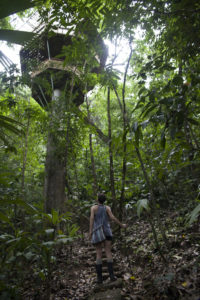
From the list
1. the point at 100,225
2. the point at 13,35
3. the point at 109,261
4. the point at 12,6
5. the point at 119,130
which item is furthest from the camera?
the point at 119,130

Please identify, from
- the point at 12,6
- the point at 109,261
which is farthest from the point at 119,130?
the point at 12,6

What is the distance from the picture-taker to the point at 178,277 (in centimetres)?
256

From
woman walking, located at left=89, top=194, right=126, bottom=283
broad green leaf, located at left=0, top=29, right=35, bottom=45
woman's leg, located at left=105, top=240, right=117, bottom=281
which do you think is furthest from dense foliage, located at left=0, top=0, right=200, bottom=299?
woman's leg, located at left=105, top=240, right=117, bottom=281

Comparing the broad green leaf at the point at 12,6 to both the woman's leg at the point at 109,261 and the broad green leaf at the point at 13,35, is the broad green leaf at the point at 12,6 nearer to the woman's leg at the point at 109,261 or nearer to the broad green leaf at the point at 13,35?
the broad green leaf at the point at 13,35

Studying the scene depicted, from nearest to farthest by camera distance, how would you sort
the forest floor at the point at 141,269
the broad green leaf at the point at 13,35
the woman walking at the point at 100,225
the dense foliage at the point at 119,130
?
1. the dense foliage at the point at 119,130
2. the broad green leaf at the point at 13,35
3. the forest floor at the point at 141,269
4. the woman walking at the point at 100,225

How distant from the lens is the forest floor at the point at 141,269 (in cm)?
246

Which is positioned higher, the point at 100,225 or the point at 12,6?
the point at 12,6

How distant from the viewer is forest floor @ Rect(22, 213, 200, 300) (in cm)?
246

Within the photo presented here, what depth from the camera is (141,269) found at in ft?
12.0

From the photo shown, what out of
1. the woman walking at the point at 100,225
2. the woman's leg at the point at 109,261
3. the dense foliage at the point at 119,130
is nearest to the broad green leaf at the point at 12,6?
the dense foliage at the point at 119,130

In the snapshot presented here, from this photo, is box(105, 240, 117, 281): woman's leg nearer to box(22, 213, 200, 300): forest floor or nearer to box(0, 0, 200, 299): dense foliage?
box(22, 213, 200, 300): forest floor

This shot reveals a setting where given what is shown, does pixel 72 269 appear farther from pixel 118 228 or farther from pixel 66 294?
pixel 118 228

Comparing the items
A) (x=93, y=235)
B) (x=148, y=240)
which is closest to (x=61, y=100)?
(x=93, y=235)

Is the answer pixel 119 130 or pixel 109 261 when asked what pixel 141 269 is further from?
pixel 119 130
